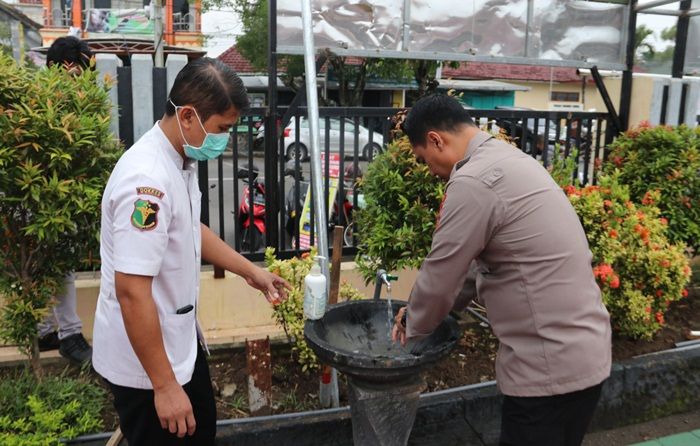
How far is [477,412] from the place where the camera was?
3.60 meters

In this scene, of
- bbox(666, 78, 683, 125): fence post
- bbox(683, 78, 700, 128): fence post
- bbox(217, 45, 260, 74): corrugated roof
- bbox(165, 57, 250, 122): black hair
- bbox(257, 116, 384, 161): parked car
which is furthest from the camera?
bbox(217, 45, 260, 74): corrugated roof

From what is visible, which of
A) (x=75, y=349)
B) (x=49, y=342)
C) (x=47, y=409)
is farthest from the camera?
(x=49, y=342)

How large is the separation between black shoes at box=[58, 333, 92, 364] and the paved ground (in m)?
3.11

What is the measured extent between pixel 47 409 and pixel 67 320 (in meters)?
0.78

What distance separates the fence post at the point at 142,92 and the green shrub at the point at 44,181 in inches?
29.8

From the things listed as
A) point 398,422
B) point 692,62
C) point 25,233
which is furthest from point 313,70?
point 692,62

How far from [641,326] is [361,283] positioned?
2052 millimetres

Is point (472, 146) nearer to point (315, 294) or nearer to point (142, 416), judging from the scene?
point (315, 294)

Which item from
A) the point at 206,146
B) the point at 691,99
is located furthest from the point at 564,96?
the point at 206,146

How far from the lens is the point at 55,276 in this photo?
11.0 feet

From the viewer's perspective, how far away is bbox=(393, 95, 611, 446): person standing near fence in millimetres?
2109

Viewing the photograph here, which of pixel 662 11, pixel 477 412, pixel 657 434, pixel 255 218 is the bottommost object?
pixel 657 434

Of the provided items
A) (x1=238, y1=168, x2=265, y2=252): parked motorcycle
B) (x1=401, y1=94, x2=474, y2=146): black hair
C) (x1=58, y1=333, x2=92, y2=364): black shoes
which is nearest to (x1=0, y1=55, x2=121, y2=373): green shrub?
(x1=58, y1=333, x2=92, y2=364): black shoes

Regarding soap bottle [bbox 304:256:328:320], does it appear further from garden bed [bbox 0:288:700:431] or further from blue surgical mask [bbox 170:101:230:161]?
garden bed [bbox 0:288:700:431]
